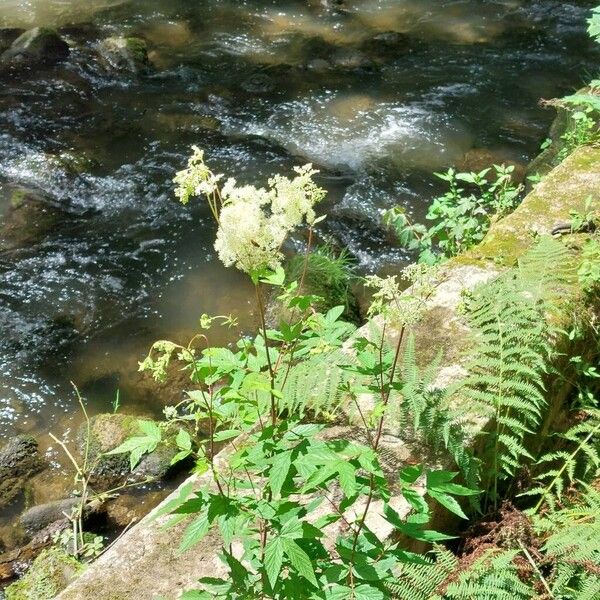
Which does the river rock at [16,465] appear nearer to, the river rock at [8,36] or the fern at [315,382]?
the fern at [315,382]

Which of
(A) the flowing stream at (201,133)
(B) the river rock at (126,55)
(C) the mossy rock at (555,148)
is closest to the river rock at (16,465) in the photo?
(A) the flowing stream at (201,133)

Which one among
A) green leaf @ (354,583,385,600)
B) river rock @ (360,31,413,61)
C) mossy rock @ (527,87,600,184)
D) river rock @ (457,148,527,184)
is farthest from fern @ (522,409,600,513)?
river rock @ (360,31,413,61)

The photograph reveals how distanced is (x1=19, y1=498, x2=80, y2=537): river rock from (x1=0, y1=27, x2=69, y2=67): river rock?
672 centimetres

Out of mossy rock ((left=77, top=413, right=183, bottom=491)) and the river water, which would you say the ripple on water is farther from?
mossy rock ((left=77, top=413, right=183, bottom=491))

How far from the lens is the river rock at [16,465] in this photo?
469cm

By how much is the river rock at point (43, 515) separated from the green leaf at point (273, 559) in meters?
3.14

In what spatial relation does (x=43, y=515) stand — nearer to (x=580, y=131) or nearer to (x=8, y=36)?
(x=580, y=131)

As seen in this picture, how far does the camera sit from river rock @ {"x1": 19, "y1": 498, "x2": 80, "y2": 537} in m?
4.41

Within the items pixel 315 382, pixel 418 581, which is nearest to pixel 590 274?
pixel 315 382

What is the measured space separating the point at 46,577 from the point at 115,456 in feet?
3.52

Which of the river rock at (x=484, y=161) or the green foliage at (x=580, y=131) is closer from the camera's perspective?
the green foliage at (x=580, y=131)

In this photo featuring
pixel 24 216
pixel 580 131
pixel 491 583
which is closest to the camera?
pixel 491 583

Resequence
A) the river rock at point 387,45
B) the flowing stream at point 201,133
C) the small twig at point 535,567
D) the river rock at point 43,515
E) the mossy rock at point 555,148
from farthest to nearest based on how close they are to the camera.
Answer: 1. the river rock at point 387,45
2. the mossy rock at point 555,148
3. the flowing stream at point 201,133
4. the river rock at point 43,515
5. the small twig at point 535,567

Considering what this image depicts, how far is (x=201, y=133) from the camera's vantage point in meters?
8.05
